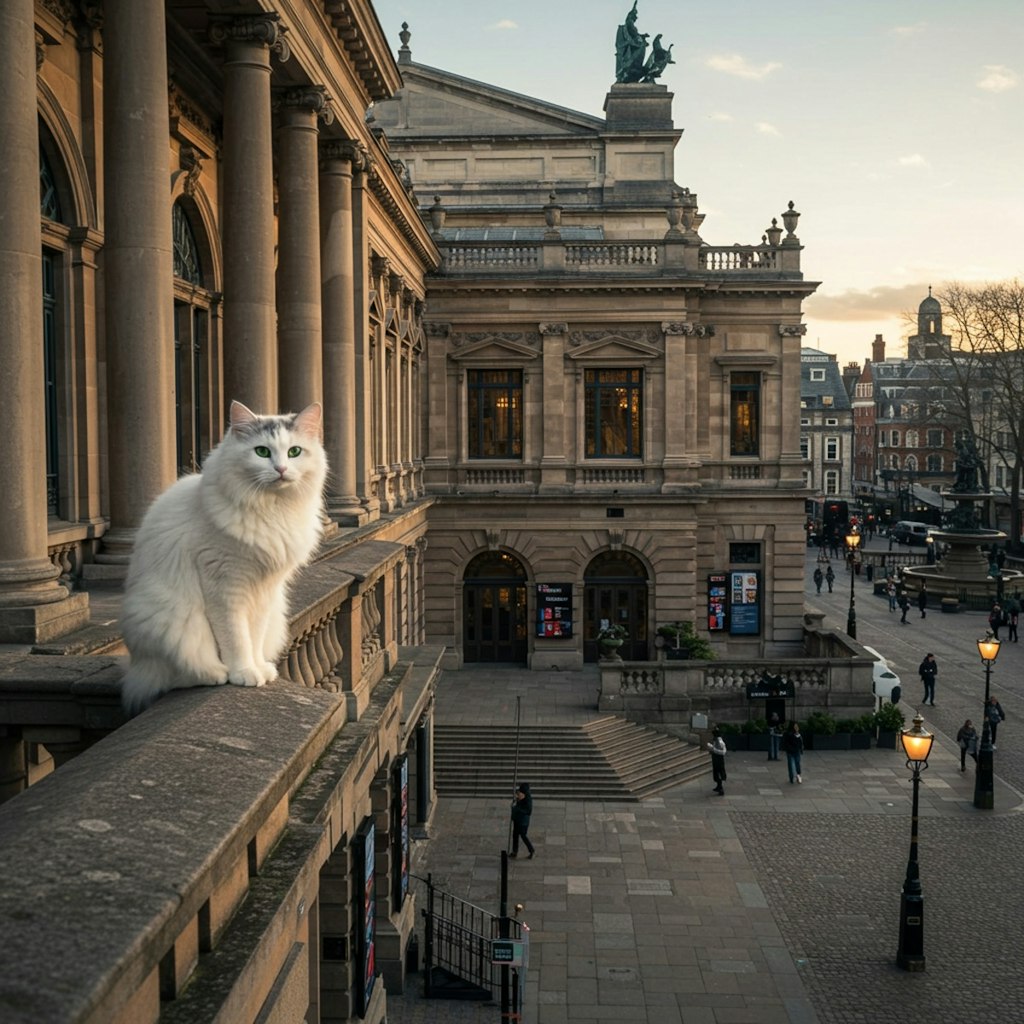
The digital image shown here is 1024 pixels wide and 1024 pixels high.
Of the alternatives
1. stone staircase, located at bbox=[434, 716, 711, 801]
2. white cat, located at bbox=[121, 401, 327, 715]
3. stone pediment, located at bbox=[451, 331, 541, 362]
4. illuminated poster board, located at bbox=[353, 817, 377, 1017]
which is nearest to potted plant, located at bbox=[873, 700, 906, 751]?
stone staircase, located at bbox=[434, 716, 711, 801]

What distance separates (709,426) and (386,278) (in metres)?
15.8

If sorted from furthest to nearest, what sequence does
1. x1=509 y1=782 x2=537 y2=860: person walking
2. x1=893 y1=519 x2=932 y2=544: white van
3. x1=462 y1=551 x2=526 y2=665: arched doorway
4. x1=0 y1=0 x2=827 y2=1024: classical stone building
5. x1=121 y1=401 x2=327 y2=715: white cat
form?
x1=893 y1=519 x2=932 y2=544: white van
x1=462 y1=551 x2=526 y2=665: arched doorway
x1=509 y1=782 x2=537 y2=860: person walking
x1=121 y1=401 x2=327 y2=715: white cat
x1=0 y1=0 x2=827 y2=1024: classical stone building

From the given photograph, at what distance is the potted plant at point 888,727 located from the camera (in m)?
32.0

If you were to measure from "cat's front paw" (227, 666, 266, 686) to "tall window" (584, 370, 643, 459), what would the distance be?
35.3 m

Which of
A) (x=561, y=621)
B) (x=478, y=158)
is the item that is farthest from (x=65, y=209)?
(x=478, y=158)

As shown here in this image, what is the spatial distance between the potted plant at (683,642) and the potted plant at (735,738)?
4886 millimetres

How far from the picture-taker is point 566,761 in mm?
28703

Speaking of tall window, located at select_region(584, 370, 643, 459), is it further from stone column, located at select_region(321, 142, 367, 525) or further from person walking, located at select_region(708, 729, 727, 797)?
stone column, located at select_region(321, 142, 367, 525)

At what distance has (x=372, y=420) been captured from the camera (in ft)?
96.5

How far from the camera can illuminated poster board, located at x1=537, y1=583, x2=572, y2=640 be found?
40.7 m

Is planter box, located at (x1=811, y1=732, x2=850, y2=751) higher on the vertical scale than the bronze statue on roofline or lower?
lower

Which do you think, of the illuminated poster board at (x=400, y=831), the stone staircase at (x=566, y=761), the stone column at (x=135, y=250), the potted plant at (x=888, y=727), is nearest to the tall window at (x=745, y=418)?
the potted plant at (x=888, y=727)

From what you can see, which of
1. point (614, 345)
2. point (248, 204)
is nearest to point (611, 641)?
point (614, 345)

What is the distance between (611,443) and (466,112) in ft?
60.7
